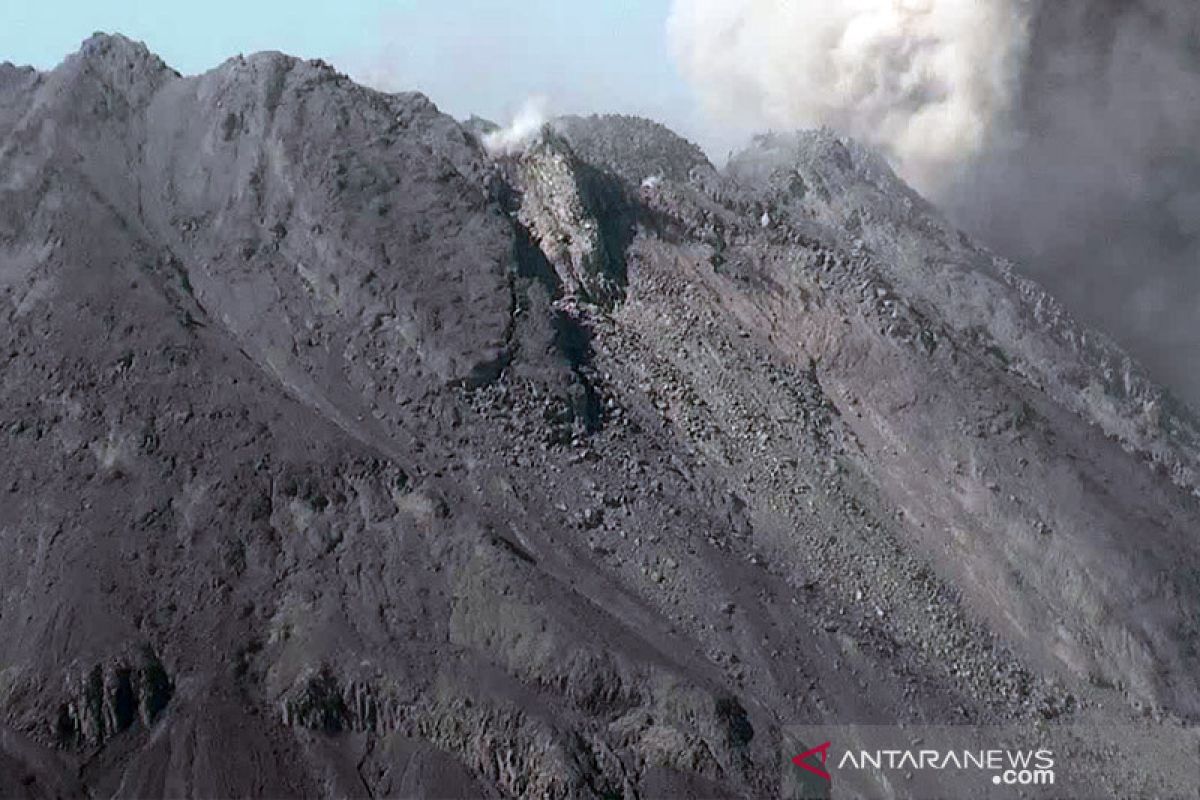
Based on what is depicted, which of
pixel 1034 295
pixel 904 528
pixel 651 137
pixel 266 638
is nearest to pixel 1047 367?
pixel 1034 295

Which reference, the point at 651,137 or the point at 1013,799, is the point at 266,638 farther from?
the point at 651,137

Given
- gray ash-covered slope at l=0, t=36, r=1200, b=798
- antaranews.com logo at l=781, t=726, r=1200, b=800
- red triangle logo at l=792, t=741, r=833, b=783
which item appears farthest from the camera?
antaranews.com logo at l=781, t=726, r=1200, b=800

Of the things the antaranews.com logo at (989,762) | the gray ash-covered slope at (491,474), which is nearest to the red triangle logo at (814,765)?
the antaranews.com logo at (989,762)

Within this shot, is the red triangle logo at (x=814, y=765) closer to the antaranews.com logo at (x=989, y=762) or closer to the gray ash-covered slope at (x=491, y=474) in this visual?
the antaranews.com logo at (x=989, y=762)

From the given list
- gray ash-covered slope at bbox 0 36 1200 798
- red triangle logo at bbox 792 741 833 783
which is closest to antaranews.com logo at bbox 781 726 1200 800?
red triangle logo at bbox 792 741 833 783

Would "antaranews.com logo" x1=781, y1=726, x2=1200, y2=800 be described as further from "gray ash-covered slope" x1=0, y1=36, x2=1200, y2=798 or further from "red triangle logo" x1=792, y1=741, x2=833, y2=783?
"gray ash-covered slope" x1=0, y1=36, x2=1200, y2=798

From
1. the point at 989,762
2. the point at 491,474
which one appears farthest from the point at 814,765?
the point at 491,474

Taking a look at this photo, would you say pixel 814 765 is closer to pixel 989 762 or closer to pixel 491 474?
pixel 989 762
